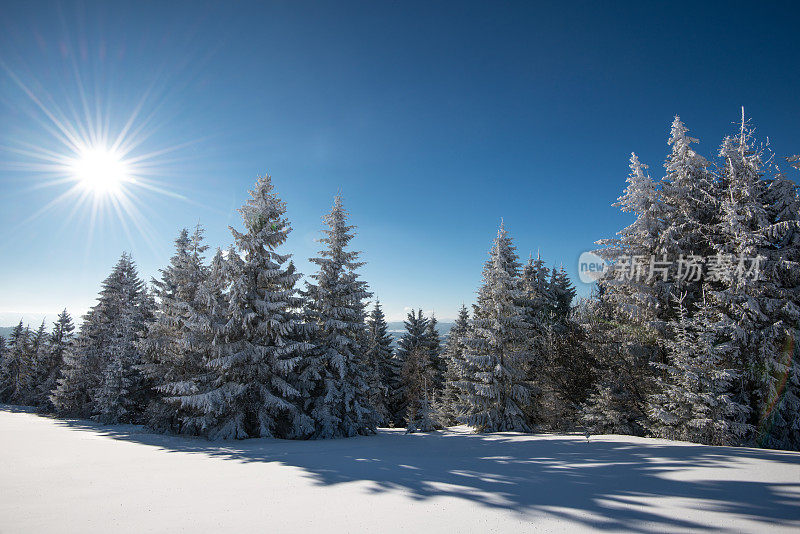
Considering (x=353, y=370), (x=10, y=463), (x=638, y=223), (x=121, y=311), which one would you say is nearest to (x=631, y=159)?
(x=638, y=223)

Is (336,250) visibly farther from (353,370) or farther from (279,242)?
(353,370)

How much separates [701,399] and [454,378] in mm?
19032

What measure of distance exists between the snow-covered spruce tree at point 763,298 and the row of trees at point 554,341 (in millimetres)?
63

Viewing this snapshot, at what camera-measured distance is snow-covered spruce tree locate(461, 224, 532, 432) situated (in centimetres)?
1848

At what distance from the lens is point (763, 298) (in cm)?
1271

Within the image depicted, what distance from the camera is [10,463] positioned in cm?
765

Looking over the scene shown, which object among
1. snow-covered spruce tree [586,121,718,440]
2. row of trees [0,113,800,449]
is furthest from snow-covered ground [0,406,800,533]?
snow-covered spruce tree [586,121,718,440]

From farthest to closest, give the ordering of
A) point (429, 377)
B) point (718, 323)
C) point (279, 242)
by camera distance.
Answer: point (429, 377), point (279, 242), point (718, 323)

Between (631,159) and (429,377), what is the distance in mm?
24294

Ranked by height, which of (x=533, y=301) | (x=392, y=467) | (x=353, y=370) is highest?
(x=533, y=301)

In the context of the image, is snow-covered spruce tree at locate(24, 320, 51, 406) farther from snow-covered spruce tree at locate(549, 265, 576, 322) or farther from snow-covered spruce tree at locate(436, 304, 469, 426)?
snow-covered spruce tree at locate(549, 265, 576, 322)

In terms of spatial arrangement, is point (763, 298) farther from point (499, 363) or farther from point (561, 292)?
point (561, 292)

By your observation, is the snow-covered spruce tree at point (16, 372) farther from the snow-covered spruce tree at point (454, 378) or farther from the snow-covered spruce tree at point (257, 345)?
the snow-covered spruce tree at point (454, 378)

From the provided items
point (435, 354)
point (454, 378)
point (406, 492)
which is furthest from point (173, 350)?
point (435, 354)
